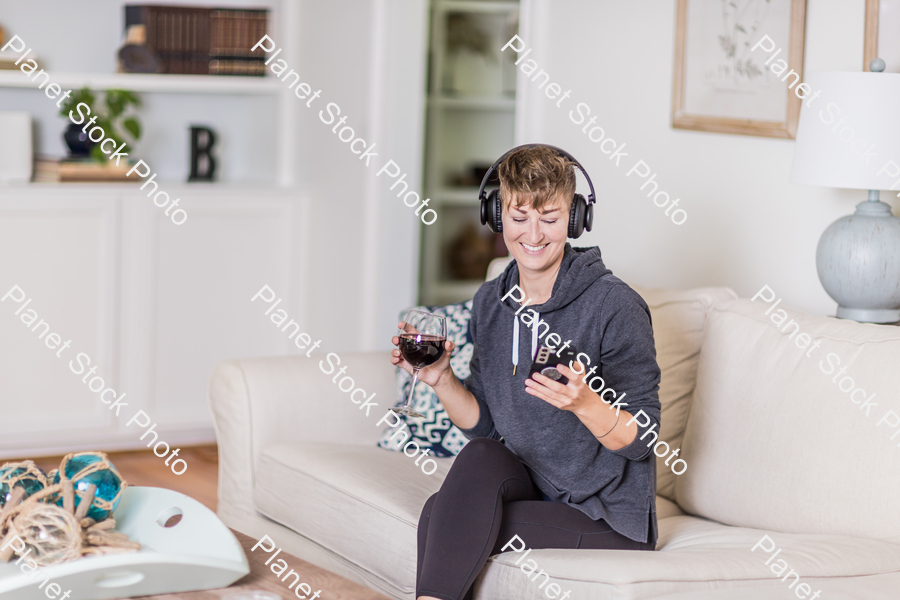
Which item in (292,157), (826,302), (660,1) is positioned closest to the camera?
(826,302)

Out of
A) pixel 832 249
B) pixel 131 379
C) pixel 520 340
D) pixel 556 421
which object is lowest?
pixel 131 379

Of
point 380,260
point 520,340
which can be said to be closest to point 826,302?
point 520,340

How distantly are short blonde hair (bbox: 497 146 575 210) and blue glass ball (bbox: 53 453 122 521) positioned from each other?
0.78 metres

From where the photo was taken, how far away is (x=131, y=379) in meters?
3.58

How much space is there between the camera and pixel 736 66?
2525mm

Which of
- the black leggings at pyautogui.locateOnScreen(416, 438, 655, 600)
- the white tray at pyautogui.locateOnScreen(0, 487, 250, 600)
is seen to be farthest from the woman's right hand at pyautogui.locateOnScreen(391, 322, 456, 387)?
the white tray at pyautogui.locateOnScreen(0, 487, 250, 600)

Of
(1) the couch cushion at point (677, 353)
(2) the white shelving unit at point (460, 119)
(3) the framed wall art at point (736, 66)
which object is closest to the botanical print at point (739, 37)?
(3) the framed wall art at point (736, 66)

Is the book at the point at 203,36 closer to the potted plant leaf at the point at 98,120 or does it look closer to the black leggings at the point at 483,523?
the potted plant leaf at the point at 98,120

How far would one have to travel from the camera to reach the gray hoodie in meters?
1.69

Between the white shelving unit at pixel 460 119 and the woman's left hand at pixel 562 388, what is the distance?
2653 millimetres

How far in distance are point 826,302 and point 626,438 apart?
927 mm

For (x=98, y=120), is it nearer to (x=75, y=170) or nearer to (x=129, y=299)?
(x=75, y=170)

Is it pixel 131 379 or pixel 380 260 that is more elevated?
pixel 380 260

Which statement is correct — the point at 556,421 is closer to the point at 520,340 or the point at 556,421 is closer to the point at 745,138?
the point at 520,340
